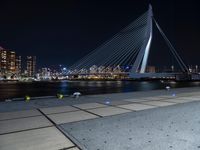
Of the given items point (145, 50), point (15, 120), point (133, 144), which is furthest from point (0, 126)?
point (145, 50)

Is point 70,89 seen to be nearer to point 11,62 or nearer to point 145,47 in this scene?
point 145,47

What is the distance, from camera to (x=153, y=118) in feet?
17.3

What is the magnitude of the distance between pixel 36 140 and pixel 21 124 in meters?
1.36

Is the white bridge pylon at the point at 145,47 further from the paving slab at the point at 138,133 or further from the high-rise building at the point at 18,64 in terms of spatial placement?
the high-rise building at the point at 18,64

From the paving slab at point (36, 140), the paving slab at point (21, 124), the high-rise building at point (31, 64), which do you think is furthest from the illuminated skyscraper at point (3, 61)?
the paving slab at point (36, 140)

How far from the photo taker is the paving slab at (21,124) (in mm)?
4227

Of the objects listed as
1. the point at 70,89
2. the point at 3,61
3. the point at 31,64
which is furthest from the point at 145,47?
the point at 31,64

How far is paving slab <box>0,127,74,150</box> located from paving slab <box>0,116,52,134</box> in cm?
34

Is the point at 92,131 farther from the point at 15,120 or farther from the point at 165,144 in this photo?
the point at 15,120

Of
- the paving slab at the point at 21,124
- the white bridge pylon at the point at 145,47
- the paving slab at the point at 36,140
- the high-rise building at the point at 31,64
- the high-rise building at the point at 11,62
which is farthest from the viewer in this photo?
the high-rise building at the point at 31,64

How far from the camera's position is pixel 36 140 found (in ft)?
11.6

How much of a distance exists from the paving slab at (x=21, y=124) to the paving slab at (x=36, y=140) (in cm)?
34

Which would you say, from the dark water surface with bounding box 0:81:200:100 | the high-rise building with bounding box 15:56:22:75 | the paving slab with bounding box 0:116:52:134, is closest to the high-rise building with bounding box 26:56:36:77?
the high-rise building with bounding box 15:56:22:75

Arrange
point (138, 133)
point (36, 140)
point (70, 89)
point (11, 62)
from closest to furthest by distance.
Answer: point (36, 140) < point (138, 133) < point (70, 89) < point (11, 62)
